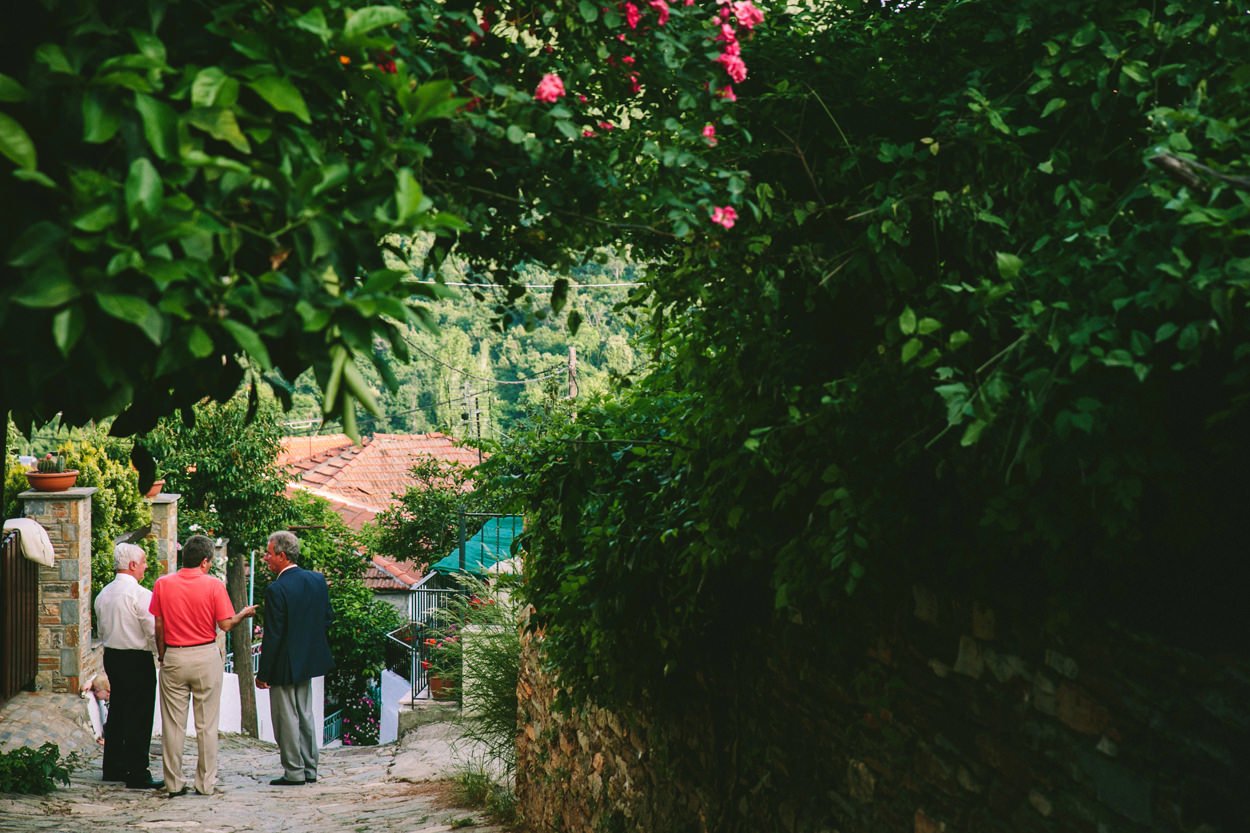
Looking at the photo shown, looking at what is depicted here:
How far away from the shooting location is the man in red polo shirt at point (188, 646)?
7.37 metres

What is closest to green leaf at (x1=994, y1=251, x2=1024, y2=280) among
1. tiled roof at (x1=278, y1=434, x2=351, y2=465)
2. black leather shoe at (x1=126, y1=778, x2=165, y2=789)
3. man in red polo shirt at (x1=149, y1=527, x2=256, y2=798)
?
man in red polo shirt at (x1=149, y1=527, x2=256, y2=798)

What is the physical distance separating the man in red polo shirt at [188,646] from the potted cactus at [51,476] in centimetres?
332

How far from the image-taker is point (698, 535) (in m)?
3.79

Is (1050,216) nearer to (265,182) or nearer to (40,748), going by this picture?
(265,182)

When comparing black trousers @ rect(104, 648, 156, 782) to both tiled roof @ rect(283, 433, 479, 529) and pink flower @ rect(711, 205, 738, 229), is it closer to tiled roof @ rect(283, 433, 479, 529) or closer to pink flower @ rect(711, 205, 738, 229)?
pink flower @ rect(711, 205, 738, 229)

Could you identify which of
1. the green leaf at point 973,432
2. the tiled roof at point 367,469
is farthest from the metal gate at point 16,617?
the tiled roof at point 367,469

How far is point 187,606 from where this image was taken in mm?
7363

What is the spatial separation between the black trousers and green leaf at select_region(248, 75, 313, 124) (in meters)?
6.78

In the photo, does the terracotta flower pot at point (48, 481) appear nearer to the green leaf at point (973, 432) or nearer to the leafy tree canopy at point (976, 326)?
the leafy tree canopy at point (976, 326)

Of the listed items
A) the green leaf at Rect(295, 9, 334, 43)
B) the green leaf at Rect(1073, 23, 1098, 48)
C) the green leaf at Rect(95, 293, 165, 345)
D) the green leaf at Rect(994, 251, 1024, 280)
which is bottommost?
the green leaf at Rect(95, 293, 165, 345)

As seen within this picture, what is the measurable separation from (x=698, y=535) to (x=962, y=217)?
151 cm

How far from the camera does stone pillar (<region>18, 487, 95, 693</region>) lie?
984cm

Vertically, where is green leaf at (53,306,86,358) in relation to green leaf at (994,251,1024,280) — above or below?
below

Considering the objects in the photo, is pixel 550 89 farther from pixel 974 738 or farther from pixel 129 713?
pixel 129 713
